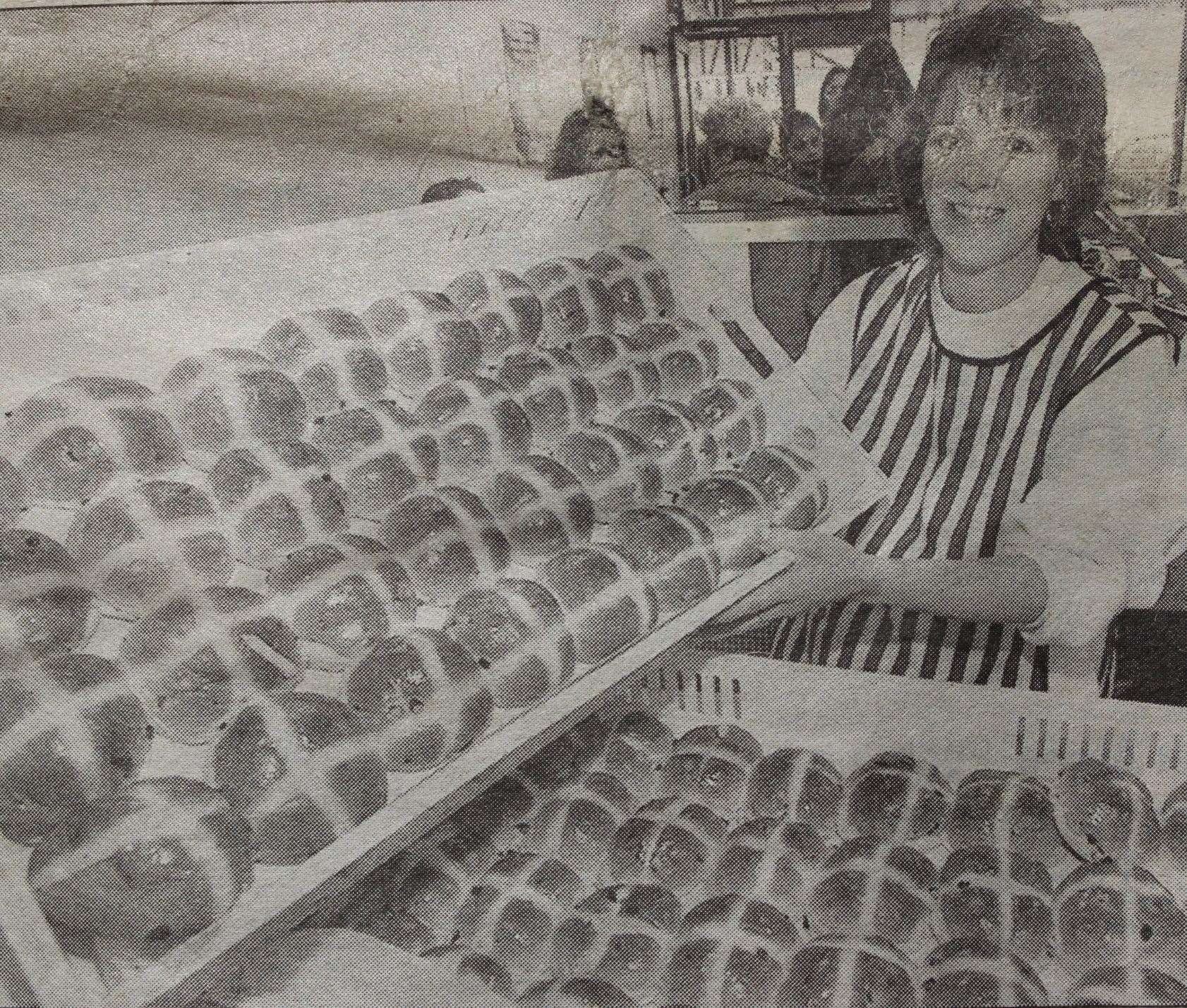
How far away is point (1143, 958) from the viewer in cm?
83

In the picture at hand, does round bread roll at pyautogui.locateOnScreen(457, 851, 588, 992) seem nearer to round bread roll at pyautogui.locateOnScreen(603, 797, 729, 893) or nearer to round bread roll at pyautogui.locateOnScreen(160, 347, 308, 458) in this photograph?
round bread roll at pyautogui.locateOnScreen(603, 797, 729, 893)

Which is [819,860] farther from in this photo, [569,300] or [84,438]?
[84,438]

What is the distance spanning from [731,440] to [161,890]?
715mm

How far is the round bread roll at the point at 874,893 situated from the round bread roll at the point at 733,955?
0.12 ft

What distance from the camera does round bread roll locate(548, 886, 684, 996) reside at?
0.90 metres

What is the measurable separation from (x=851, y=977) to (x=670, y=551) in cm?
40

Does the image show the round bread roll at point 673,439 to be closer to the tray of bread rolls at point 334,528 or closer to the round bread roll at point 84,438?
the tray of bread rolls at point 334,528

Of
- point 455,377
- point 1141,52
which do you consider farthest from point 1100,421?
point 455,377

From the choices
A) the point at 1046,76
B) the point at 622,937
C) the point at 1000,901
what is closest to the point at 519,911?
the point at 622,937

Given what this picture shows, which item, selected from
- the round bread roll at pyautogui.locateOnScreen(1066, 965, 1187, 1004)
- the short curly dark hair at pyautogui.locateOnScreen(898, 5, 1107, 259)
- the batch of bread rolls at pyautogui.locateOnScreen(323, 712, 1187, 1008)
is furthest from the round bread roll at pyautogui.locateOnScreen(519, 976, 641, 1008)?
the short curly dark hair at pyautogui.locateOnScreen(898, 5, 1107, 259)

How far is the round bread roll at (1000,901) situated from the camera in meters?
0.86

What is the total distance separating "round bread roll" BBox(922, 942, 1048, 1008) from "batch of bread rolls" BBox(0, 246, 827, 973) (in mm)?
352

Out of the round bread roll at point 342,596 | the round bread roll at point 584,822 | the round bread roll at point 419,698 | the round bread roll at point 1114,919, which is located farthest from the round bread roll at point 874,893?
the round bread roll at point 342,596

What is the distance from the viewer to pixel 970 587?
107cm
